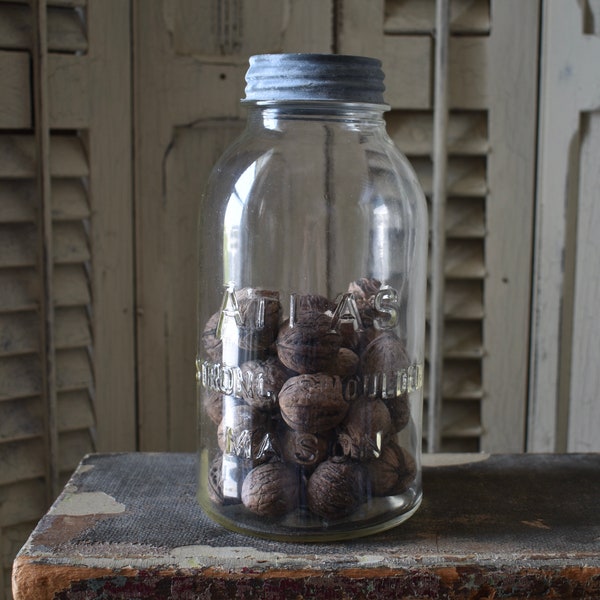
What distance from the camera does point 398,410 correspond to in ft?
2.92

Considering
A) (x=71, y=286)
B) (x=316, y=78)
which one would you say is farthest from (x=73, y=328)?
(x=316, y=78)

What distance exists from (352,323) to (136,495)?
1.01 ft

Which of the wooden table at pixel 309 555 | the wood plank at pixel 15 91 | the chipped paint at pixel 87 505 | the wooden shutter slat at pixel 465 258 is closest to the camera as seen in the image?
the wooden table at pixel 309 555

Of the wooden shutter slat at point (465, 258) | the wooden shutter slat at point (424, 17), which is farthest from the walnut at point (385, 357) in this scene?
the wooden shutter slat at point (424, 17)

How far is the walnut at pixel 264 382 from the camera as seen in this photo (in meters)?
0.84

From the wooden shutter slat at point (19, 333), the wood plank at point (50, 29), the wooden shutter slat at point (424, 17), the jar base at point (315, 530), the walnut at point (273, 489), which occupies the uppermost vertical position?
the wooden shutter slat at point (424, 17)

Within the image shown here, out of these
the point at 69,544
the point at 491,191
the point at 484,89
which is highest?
the point at 484,89

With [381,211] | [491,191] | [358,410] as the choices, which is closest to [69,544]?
[358,410]

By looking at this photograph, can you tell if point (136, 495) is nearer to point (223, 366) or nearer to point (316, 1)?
point (223, 366)

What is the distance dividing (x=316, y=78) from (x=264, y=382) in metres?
0.28

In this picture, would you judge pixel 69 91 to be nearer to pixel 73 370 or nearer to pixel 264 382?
pixel 73 370

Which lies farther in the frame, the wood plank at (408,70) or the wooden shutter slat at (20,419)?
the wood plank at (408,70)

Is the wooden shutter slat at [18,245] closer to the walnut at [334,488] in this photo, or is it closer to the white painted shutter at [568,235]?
the walnut at [334,488]

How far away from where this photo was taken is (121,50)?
4.53 feet
